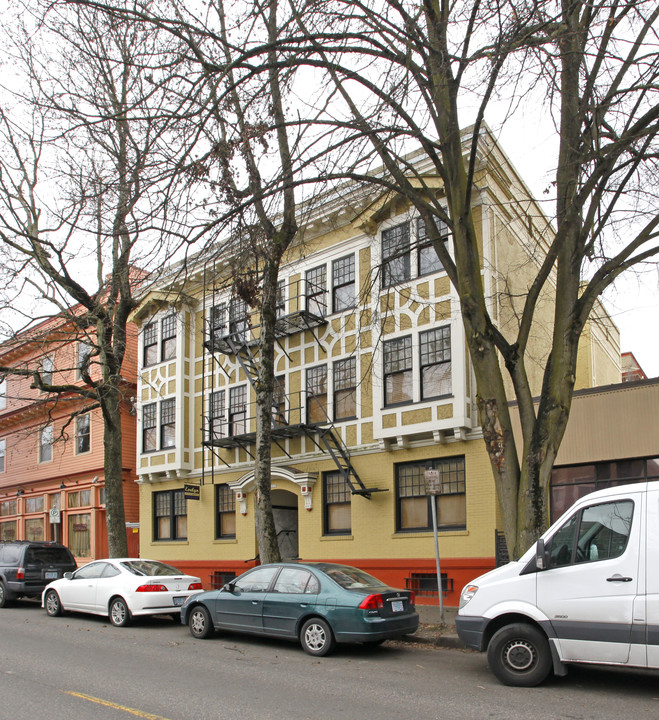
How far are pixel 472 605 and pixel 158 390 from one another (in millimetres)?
17960

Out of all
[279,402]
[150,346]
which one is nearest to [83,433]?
[150,346]

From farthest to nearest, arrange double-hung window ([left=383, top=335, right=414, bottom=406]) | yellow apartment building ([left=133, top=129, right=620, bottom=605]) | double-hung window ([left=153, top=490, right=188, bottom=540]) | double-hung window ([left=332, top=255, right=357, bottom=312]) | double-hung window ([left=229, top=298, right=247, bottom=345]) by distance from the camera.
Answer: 1. double-hung window ([left=153, top=490, right=188, bottom=540])
2. double-hung window ([left=229, top=298, right=247, bottom=345])
3. double-hung window ([left=332, top=255, right=357, bottom=312])
4. double-hung window ([left=383, top=335, right=414, bottom=406])
5. yellow apartment building ([left=133, top=129, right=620, bottom=605])

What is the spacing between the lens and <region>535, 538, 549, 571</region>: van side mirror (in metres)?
8.47

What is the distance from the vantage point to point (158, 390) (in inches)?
992

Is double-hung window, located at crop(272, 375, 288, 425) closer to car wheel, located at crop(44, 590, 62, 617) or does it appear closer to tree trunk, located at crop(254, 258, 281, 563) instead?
tree trunk, located at crop(254, 258, 281, 563)

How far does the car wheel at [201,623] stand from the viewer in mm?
12719

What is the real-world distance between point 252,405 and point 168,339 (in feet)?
16.7

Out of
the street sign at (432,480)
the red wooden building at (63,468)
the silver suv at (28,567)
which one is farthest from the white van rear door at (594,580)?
the red wooden building at (63,468)

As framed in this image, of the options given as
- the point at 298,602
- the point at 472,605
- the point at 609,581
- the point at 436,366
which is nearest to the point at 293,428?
the point at 436,366

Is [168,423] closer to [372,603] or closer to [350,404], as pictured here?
[350,404]

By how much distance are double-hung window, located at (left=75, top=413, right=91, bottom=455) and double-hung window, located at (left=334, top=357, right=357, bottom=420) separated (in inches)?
552

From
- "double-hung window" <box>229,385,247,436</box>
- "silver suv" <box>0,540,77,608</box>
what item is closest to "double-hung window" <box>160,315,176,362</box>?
"double-hung window" <box>229,385,247,436</box>

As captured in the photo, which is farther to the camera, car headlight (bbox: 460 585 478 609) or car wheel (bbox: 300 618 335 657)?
car wheel (bbox: 300 618 335 657)

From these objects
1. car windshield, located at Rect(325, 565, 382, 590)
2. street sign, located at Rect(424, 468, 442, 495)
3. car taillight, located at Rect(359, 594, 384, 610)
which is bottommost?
car taillight, located at Rect(359, 594, 384, 610)
